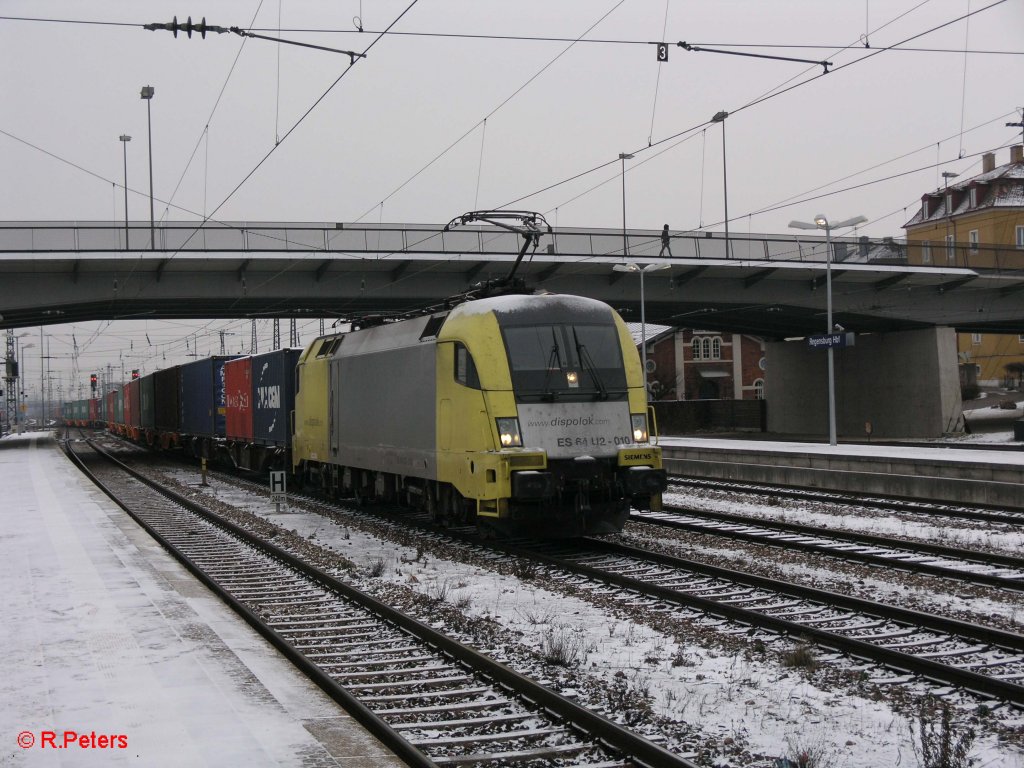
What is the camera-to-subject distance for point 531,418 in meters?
13.3

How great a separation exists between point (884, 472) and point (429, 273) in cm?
1885

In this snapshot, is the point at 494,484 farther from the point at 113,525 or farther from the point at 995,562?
the point at 113,525

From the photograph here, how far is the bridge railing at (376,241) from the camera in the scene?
3275cm

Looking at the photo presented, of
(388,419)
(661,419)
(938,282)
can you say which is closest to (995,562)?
(388,419)

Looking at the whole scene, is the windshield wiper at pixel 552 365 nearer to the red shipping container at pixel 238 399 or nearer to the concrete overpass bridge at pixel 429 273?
the red shipping container at pixel 238 399

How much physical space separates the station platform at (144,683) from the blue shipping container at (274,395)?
10.9 metres

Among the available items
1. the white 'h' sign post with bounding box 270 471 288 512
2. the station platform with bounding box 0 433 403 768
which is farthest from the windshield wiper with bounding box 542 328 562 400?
the white 'h' sign post with bounding box 270 471 288 512

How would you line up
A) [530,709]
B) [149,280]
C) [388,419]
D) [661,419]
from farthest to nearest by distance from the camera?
1. [661,419]
2. [149,280]
3. [388,419]
4. [530,709]

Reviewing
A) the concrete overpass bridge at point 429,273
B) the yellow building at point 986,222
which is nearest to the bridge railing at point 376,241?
the concrete overpass bridge at point 429,273

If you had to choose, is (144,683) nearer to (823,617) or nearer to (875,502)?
(823,617)

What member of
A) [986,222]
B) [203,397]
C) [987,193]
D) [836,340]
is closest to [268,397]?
[203,397]

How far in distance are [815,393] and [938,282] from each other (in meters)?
11.1

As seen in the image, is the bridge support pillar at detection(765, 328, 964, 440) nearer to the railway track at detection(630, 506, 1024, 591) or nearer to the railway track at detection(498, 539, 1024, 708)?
the railway track at detection(630, 506, 1024, 591)

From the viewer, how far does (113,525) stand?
17.4 m
